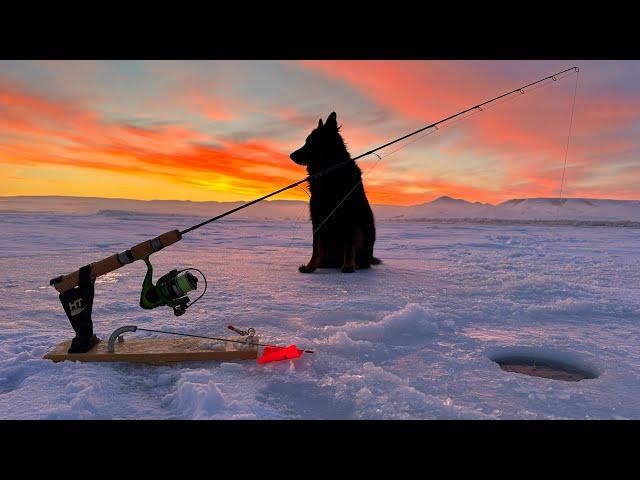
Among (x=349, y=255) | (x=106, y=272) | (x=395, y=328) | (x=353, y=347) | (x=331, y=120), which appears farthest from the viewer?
(x=349, y=255)

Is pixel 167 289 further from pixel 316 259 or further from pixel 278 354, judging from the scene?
pixel 316 259

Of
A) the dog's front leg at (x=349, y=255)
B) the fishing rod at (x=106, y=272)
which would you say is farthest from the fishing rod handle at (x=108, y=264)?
the dog's front leg at (x=349, y=255)

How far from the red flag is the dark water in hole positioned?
173 cm

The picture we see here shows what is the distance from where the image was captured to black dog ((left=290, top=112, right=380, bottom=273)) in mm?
6809

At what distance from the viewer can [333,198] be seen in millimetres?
6855

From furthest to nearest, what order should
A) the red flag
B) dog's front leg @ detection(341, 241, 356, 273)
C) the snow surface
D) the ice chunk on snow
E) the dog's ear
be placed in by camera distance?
1. dog's front leg @ detection(341, 241, 356, 273)
2. the dog's ear
3. the ice chunk on snow
4. the red flag
5. the snow surface

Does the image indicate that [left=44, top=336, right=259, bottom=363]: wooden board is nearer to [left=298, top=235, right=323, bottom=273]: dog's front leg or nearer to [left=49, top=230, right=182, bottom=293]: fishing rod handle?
[left=49, top=230, right=182, bottom=293]: fishing rod handle

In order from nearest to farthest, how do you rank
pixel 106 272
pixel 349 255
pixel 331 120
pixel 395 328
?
1. pixel 106 272
2. pixel 395 328
3. pixel 331 120
4. pixel 349 255

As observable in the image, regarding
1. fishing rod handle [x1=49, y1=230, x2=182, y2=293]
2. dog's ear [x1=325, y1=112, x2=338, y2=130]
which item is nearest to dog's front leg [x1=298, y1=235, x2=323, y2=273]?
dog's ear [x1=325, y1=112, x2=338, y2=130]

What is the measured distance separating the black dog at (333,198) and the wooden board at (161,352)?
393 cm

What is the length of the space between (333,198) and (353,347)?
3.99m

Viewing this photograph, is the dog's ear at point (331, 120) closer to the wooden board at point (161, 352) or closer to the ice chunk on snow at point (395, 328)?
the ice chunk on snow at point (395, 328)

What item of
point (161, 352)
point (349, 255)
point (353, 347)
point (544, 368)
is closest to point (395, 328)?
point (353, 347)
